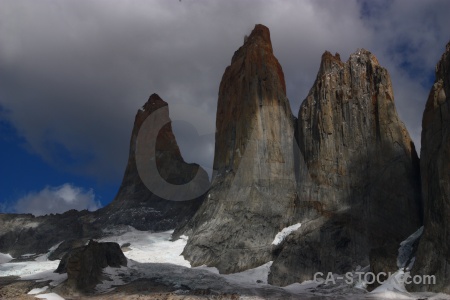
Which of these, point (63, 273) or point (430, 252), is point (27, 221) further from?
point (430, 252)

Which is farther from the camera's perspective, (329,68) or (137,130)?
(137,130)

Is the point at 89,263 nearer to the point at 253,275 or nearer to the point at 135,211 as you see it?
the point at 253,275

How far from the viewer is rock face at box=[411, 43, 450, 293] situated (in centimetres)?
3631

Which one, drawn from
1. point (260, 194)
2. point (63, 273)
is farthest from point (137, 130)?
point (63, 273)

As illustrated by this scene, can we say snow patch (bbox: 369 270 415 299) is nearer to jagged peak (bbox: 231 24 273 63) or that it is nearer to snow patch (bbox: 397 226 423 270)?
snow patch (bbox: 397 226 423 270)

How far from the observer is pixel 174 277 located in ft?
151

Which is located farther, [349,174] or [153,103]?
[153,103]

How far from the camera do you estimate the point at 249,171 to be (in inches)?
2398

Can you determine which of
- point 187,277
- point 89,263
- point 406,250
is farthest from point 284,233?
point 89,263

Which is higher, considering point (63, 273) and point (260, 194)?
point (260, 194)

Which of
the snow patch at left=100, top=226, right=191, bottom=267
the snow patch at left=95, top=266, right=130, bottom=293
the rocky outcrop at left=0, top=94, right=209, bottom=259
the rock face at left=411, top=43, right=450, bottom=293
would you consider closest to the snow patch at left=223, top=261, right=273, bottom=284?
the snow patch at left=100, top=226, right=191, bottom=267

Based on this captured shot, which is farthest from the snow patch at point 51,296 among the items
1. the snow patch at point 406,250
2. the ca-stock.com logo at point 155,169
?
the ca-stock.com logo at point 155,169

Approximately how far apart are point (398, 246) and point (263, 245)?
14.6 meters

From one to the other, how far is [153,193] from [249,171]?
25.6 meters
